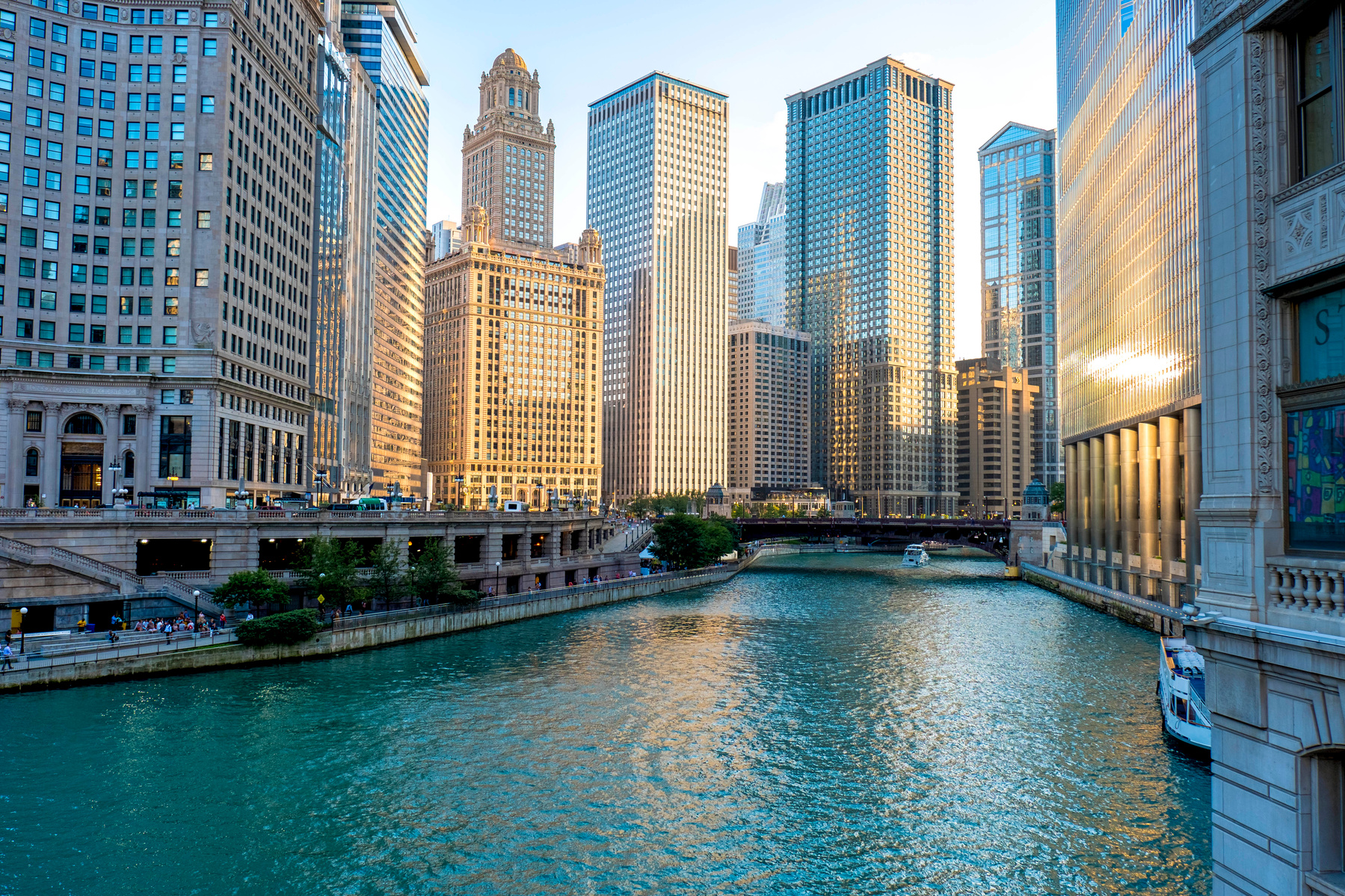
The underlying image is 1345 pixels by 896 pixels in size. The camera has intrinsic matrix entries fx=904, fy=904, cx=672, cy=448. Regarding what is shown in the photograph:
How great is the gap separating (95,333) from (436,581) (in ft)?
149

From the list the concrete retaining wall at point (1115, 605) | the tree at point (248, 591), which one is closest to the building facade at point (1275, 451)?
the tree at point (248, 591)

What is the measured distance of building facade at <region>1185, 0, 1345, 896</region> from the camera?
13.4m

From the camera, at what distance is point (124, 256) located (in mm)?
92375

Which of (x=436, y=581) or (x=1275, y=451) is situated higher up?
(x=1275, y=451)

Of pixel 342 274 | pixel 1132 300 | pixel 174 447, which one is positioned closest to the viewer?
pixel 174 447

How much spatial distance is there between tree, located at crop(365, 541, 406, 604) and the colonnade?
65729 millimetres

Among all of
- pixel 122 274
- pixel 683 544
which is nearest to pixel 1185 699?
pixel 683 544

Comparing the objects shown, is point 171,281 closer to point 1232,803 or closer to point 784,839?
point 784,839

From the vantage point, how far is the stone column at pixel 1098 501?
377ft

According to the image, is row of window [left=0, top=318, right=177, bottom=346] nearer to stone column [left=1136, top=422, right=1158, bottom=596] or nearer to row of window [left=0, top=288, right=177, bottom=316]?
row of window [left=0, top=288, right=177, bottom=316]

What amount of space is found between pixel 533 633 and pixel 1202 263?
6989 cm

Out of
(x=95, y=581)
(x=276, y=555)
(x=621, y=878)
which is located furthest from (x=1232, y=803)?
(x=276, y=555)

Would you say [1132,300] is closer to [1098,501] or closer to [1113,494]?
[1113,494]

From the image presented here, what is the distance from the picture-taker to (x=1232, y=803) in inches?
584
